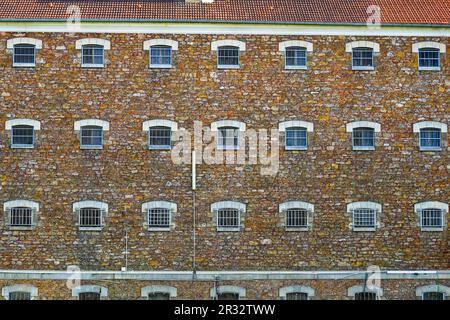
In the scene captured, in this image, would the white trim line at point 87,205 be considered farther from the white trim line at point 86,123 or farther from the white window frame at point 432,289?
the white window frame at point 432,289

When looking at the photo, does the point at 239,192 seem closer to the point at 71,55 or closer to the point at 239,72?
the point at 239,72

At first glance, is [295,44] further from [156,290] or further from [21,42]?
→ [156,290]

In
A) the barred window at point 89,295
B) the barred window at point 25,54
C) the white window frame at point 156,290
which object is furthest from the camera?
the barred window at point 25,54

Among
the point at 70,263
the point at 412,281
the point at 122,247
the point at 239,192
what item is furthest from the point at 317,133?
the point at 70,263

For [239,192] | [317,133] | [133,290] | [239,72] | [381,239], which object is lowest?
[133,290]

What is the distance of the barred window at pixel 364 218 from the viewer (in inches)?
1070

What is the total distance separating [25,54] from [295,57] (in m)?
9.73

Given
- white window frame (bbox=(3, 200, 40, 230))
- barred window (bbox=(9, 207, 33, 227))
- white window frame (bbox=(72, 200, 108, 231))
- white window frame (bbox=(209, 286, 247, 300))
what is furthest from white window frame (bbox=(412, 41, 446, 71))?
barred window (bbox=(9, 207, 33, 227))

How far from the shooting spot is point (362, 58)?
27.8 metres

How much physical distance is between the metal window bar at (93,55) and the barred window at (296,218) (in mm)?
8664

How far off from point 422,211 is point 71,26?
14.3 meters

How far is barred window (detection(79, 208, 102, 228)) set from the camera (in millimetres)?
26828

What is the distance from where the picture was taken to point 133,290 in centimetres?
2652

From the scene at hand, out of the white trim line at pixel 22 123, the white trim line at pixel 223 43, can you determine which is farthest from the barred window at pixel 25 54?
the white trim line at pixel 223 43
